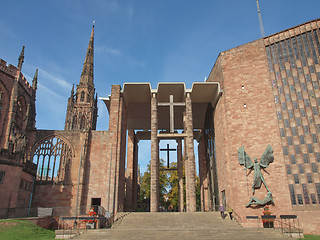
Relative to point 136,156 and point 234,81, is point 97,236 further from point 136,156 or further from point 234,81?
point 136,156

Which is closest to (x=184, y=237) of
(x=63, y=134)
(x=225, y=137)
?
(x=225, y=137)

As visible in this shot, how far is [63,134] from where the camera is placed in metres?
25.4

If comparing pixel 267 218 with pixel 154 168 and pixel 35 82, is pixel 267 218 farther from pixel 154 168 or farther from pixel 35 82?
pixel 35 82

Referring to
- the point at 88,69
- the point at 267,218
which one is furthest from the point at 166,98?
the point at 88,69

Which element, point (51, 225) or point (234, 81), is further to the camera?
point (234, 81)

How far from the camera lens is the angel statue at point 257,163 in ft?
65.7

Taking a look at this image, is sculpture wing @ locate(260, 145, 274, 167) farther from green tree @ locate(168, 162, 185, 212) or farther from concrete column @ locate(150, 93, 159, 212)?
green tree @ locate(168, 162, 185, 212)

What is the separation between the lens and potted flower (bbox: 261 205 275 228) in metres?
17.7

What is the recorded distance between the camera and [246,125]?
21.8 meters

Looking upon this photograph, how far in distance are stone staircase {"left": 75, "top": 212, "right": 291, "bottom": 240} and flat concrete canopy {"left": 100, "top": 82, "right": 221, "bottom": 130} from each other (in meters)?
11.6

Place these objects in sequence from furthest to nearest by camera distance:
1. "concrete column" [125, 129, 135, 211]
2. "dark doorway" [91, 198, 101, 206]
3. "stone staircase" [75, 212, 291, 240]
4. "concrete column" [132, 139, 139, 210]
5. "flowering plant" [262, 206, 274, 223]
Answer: "concrete column" [132, 139, 139, 210] < "concrete column" [125, 129, 135, 211] < "dark doorway" [91, 198, 101, 206] < "flowering plant" [262, 206, 274, 223] < "stone staircase" [75, 212, 291, 240]

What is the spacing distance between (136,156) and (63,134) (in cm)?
1199

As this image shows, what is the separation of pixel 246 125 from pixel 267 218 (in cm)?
752

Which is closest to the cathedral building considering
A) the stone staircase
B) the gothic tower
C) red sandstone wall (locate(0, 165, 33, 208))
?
red sandstone wall (locate(0, 165, 33, 208))
